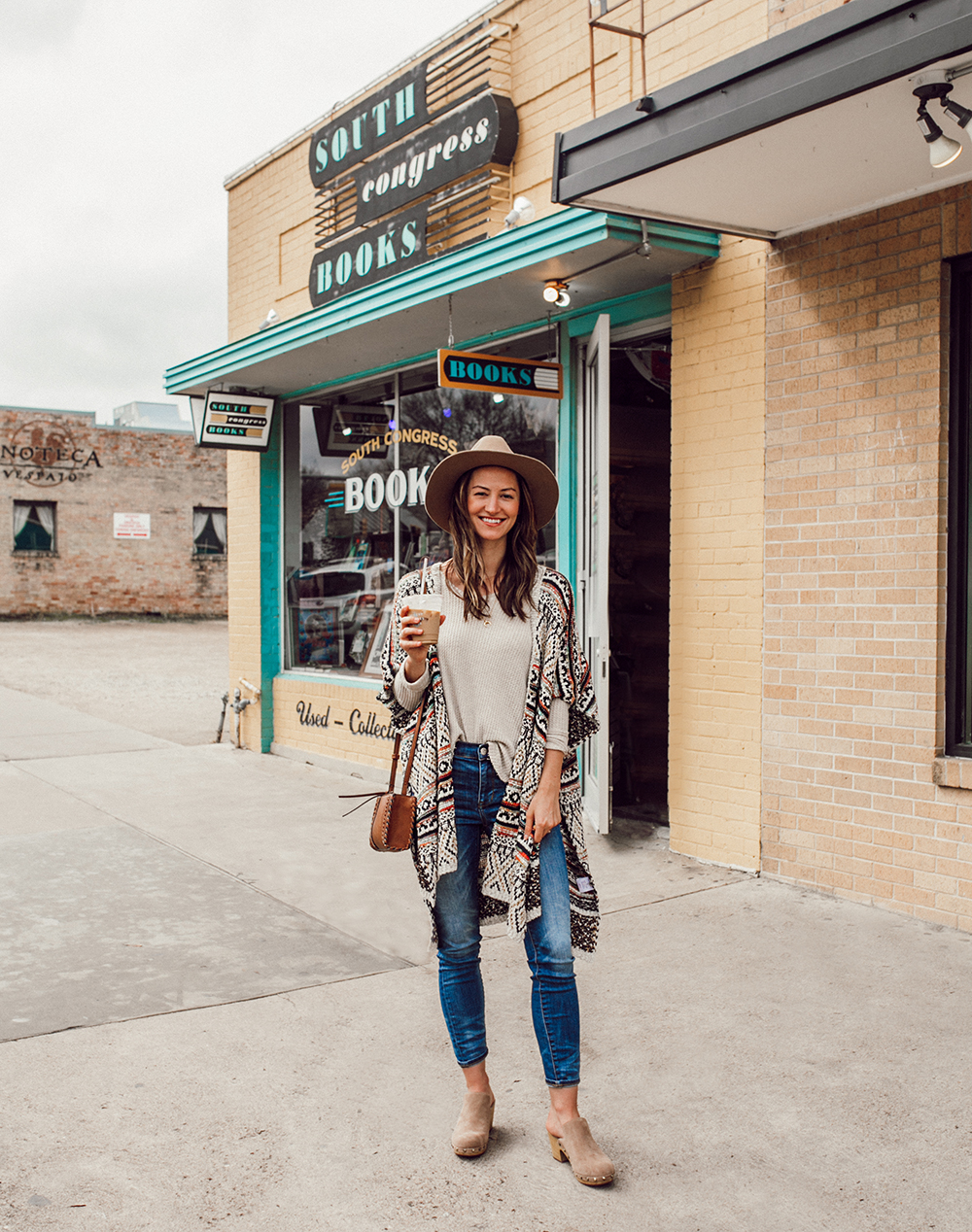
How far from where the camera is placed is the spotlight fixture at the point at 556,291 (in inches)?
250

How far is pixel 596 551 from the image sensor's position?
21.6 ft

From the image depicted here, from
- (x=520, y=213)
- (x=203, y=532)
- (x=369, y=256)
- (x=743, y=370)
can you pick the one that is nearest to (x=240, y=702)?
(x=369, y=256)

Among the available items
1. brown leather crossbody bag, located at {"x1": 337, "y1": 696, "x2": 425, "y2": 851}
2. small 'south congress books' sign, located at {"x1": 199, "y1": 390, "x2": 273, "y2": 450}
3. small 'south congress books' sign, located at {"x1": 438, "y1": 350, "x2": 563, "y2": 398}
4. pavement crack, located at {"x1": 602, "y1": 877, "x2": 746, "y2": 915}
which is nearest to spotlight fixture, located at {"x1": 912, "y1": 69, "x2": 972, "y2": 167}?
brown leather crossbody bag, located at {"x1": 337, "y1": 696, "x2": 425, "y2": 851}

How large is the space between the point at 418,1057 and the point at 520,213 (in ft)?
16.5

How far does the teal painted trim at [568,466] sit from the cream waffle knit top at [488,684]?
397 centimetres

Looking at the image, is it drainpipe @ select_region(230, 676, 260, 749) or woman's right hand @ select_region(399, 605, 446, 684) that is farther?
drainpipe @ select_region(230, 676, 260, 749)

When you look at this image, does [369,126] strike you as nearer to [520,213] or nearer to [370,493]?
[520,213]

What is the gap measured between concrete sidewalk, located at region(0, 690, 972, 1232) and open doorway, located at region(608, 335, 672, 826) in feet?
4.86

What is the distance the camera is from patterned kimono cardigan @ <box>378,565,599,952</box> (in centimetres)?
313

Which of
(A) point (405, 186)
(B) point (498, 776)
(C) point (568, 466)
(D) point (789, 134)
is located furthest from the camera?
(A) point (405, 186)

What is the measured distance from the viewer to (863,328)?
17.7ft

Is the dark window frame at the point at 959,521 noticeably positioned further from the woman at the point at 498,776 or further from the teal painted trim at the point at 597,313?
the woman at the point at 498,776

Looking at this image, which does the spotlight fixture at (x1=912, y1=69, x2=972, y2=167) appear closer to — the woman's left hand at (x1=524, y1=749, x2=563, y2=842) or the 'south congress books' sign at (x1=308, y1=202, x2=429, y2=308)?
the woman's left hand at (x1=524, y1=749, x2=563, y2=842)

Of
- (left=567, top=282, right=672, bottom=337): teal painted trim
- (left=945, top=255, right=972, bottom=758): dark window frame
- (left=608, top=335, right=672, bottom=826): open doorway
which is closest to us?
(left=945, top=255, right=972, bottom=758): dark window frame
